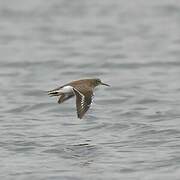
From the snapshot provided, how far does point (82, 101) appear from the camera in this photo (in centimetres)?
1148

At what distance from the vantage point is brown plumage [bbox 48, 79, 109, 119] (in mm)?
11422

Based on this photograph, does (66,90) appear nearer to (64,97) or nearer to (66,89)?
(66,89)

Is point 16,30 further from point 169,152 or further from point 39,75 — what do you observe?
point 169,152

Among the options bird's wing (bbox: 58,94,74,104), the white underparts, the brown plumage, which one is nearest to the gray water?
bird's wing (bbox: 58,94,74,104)

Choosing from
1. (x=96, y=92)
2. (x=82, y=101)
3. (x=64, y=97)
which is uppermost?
(x=82, y=101)

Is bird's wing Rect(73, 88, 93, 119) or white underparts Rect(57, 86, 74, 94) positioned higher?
white underparts Rect(57, 86, 74, 94)

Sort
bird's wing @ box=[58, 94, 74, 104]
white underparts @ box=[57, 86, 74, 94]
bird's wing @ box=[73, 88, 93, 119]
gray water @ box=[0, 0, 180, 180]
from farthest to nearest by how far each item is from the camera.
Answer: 1. bird's wing @ box=[58, 94, 74, 104]
2. white underparts @ box=[57, 86, 74, 94]
3. bird's wing @ box=[73, 88, 93, 119]
4. gray water @ box=[0, 0, 180, 180]

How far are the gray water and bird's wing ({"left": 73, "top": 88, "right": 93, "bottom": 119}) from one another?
587mm

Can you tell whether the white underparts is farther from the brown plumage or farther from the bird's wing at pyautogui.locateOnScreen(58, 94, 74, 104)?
the bird's wing at pyautogui.locateOnScreen(58, 94, 74, 104)

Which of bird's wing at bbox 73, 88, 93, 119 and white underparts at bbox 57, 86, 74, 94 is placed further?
white underparts at bbox 57, 86, 74, 94

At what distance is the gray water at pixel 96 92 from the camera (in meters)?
11.1

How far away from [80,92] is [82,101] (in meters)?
0.29

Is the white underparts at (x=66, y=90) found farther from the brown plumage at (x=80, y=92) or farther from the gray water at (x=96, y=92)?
the gray water at (x=96, y=92)

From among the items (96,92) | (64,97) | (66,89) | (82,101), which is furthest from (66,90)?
(96,92)
